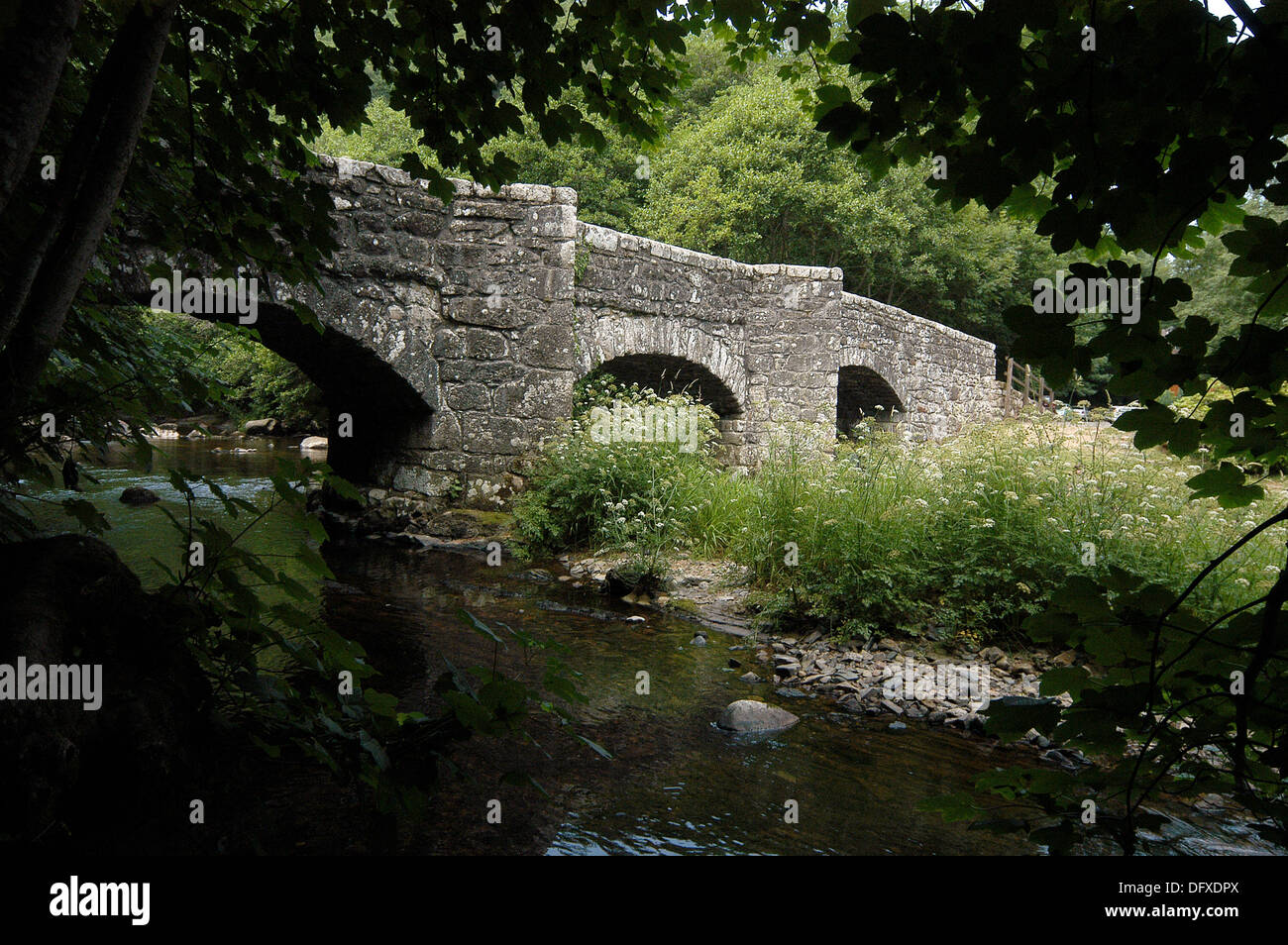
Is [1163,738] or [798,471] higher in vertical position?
[798,471]

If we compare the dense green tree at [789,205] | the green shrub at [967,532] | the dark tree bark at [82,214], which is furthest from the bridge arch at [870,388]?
the dark tree bark at [82,214]

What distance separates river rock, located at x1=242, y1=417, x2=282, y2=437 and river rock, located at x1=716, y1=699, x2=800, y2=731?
1673cm

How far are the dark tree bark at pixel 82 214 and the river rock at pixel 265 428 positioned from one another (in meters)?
17.8

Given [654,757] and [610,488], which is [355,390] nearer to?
[610,488]

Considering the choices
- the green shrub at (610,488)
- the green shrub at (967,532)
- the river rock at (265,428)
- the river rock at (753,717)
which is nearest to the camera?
the river rock at (753,717)

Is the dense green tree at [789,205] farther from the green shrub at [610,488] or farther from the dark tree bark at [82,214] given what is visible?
the dark tree bark at [82,214]

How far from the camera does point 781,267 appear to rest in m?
10.7

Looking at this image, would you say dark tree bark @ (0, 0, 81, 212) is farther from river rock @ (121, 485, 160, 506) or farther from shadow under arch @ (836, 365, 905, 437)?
shadow under arch @ (836, 365, 905, 437)

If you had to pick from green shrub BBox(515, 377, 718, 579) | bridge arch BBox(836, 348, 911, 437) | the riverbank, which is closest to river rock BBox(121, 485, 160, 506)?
green shrub BBox(515, 377, 718, 579)

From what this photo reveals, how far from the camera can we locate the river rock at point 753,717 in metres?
3.68

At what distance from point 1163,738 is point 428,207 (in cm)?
740

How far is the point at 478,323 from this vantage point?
776 cm

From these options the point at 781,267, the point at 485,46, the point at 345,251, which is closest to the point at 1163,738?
the point at 485,46
